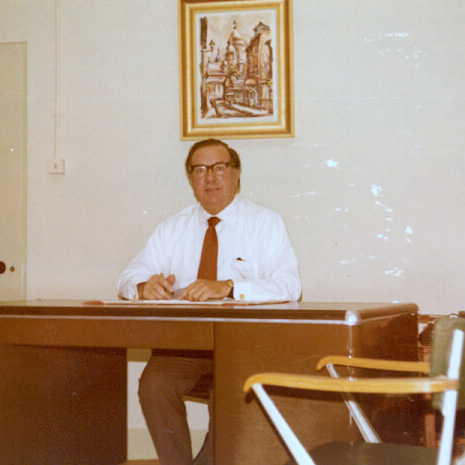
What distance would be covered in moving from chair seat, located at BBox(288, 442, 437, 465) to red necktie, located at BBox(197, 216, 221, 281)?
1371mm

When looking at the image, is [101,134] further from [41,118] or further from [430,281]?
[430,281]

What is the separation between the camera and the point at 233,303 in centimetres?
207

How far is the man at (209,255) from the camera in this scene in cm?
246

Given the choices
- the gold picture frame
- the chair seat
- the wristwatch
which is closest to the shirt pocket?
the wristwatch

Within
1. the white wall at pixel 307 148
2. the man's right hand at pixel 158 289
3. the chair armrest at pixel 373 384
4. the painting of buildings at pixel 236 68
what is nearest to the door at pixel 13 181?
the white wall at pixel 307 148

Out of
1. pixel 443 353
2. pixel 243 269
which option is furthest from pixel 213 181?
pixel 443 353

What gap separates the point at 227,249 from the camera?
116 inches

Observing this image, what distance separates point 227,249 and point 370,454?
1.60m

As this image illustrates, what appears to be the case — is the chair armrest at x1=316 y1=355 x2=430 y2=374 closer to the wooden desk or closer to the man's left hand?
the wooden desk

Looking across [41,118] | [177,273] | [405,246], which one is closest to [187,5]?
[41,118]

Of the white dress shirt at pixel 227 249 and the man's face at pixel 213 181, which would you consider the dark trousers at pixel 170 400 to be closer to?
the white dress shirt at pixel 227 249

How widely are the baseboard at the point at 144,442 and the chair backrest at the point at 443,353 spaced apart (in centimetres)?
192

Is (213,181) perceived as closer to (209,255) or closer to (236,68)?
(209,255)

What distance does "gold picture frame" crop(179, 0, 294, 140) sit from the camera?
3.29m
